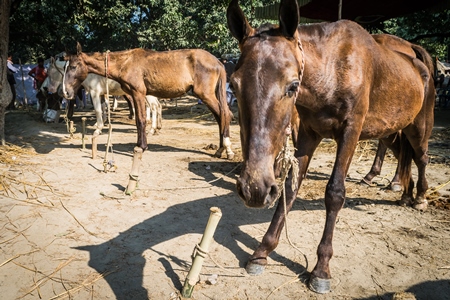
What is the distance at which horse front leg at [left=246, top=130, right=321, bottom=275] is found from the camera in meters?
2.93

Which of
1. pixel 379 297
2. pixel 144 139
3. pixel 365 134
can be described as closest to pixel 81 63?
pixel 144 139

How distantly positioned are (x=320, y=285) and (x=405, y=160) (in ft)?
8.59

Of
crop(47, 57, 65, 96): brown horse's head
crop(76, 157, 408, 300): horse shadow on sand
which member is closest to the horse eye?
crop(76, 157, 408, 300): horse shadow on sand

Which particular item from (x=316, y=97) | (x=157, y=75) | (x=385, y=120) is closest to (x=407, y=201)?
(x=385, y=120)

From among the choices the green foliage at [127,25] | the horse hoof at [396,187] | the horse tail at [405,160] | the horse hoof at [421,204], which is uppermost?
the green foliage at [127,25]

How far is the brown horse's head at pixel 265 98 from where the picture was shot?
1.79 meters

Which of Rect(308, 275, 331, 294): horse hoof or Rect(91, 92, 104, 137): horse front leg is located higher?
Rect(91, 92, 104, 137): horse front leg

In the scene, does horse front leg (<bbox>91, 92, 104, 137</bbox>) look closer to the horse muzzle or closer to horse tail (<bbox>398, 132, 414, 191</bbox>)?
horse tail (<bbox>398, 132, 414, 191</bbox>)

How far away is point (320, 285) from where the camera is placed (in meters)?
2.66

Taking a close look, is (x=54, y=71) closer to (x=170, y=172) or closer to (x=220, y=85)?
(x=220, y=85)

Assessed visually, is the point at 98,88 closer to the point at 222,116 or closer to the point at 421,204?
the point at 222,116

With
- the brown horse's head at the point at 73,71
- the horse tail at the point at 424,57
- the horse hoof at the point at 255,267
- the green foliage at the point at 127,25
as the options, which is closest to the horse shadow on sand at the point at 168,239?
the horse hoof at the point at 255,267

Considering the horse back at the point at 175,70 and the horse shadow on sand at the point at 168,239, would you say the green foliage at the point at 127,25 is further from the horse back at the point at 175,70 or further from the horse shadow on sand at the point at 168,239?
the horse shadow on sand at the point at 168,239

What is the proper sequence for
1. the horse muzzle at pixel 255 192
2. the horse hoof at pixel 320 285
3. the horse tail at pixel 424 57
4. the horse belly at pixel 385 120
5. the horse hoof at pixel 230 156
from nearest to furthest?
the horse muzzle at pixel 255 192 → the horse hoof at pixel 320 285 → the horse belly at pixel 385 120 → the horse tail at pixel 424 57 → the horse hoof at pixel 230 156
